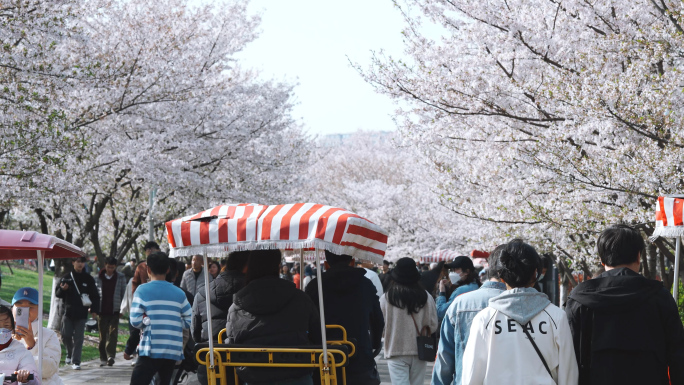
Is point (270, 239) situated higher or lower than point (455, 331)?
higher

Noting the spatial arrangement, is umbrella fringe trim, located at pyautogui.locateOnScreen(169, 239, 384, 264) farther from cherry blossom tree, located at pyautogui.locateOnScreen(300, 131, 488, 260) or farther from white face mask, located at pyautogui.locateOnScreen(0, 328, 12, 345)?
cherry blossom tree, located at pyautogui.locateOnScreen(300, 131, 488, 260)

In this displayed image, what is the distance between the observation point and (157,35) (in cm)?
2006

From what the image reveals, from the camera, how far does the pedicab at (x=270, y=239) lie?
5.52 meters

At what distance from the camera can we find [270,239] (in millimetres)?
5629

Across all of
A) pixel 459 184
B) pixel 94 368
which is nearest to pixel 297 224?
pixel 94 368

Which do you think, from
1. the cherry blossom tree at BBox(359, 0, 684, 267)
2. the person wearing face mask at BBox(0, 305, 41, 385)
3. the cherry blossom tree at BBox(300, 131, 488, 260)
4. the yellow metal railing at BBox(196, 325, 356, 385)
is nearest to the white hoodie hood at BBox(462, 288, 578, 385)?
the yellow metal railing at BBox(196, 325, 356, 385)

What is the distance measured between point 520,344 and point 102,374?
9808 mm

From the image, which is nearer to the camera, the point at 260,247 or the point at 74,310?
the point at 260,247

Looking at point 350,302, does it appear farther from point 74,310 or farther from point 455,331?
point 74,310

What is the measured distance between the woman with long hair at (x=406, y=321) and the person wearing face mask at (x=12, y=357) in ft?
11.9

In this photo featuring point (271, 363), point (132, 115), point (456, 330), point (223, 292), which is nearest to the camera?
point (456, 330)

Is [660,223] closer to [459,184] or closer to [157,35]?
[459,184]

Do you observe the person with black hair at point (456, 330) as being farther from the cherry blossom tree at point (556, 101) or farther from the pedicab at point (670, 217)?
the cherry blossom tree at point (556, 101)

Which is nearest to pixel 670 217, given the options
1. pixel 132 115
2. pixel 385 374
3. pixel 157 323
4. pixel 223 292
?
pixel 223 292
